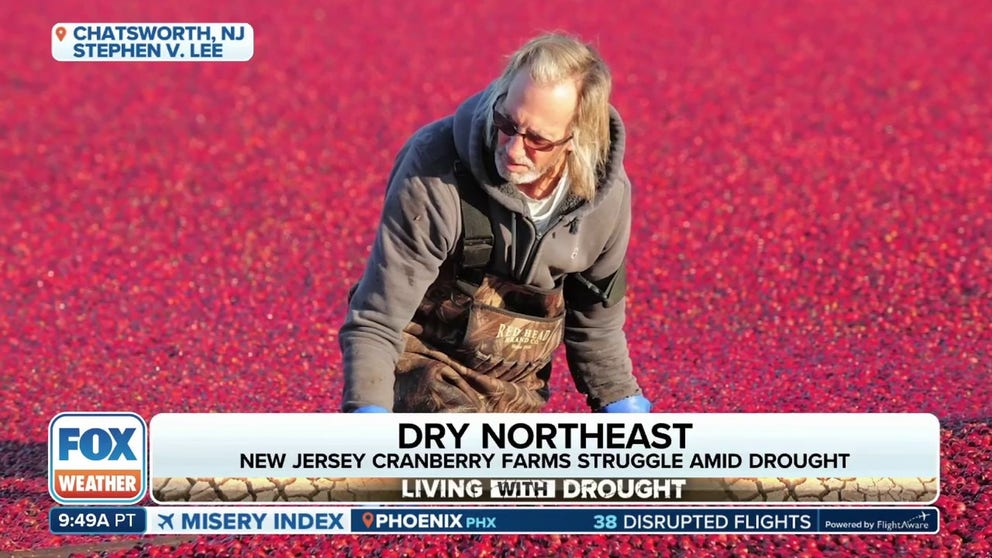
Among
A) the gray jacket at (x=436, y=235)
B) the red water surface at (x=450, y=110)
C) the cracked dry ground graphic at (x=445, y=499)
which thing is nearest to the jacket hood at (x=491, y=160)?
the gray jacket at (x=436, y=235)

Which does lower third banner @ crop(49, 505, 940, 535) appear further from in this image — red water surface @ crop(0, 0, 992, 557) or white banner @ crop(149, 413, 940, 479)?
red water surface @ crop(0, 0, 992, 557)

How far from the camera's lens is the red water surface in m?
9.33

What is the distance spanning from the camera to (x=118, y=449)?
19.7 feet

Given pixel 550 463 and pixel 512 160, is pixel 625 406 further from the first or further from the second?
pixel 512 160

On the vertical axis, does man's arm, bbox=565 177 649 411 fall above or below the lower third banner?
above

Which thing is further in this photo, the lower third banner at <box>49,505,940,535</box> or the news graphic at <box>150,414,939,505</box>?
the lower third banner at <box>49,505,940,535</box>

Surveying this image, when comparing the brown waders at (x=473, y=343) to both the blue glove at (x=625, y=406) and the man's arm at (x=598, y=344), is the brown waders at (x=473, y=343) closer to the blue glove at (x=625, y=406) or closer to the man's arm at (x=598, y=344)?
the man's arm at (x=598, y=344)

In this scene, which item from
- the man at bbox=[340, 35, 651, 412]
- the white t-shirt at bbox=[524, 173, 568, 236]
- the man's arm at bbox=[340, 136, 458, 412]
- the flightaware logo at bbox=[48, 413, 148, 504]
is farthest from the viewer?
the flightaware logo at bbox=[48, 413, 148, 504]

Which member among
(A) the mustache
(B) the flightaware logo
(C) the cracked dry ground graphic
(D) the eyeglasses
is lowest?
(C) the cracked dry ground graphic

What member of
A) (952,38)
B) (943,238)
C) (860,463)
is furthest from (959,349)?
(952,38)

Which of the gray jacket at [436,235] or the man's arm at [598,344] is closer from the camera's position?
the gray jacket at [436,235]

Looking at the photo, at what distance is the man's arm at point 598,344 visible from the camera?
6.00 meters

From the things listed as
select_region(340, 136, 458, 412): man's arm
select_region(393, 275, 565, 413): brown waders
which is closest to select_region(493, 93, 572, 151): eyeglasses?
select_region(340, 136, 458, 412): man's arm

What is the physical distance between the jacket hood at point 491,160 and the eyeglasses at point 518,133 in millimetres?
49
